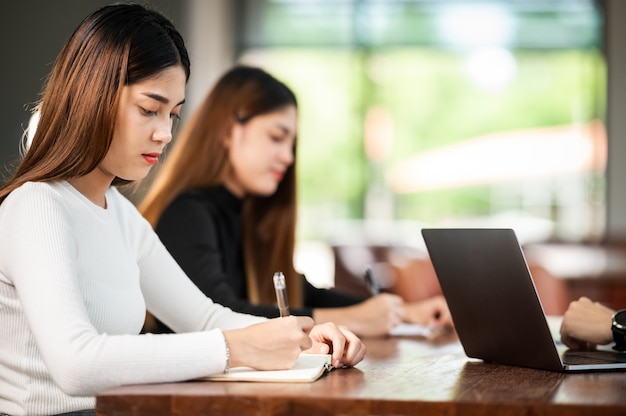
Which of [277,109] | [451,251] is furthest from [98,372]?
[277,109]

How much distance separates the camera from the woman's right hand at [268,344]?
4.82 ft

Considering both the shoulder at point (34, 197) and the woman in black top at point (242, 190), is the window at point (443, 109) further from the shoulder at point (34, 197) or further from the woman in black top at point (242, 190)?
the shoulder at point (34, 197)

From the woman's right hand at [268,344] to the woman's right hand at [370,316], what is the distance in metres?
0.91

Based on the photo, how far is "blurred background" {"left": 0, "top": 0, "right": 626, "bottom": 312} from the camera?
8.20 meters

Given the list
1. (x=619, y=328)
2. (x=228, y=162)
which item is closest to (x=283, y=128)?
(x=228, y=162)

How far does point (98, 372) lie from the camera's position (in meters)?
1.36

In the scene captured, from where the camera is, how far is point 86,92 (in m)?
1.59

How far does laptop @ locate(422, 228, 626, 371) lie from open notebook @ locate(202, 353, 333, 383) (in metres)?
0.31

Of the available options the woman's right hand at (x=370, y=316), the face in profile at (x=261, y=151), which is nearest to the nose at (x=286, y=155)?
the face in profile at (x=261, y=151)

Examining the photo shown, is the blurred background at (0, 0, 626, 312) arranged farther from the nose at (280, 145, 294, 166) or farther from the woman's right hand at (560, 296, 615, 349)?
the woman's right hand at (560, 296, 615, 349)

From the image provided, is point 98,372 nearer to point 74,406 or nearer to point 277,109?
point 74,406

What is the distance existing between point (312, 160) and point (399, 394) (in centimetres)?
718

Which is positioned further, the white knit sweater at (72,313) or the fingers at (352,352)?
the fingers at (352,352)

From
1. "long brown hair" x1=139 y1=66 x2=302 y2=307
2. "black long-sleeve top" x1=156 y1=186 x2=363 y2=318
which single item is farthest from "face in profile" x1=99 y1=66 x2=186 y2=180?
"long brown hair" x1=139 y1=66 x2=302 y2=307
